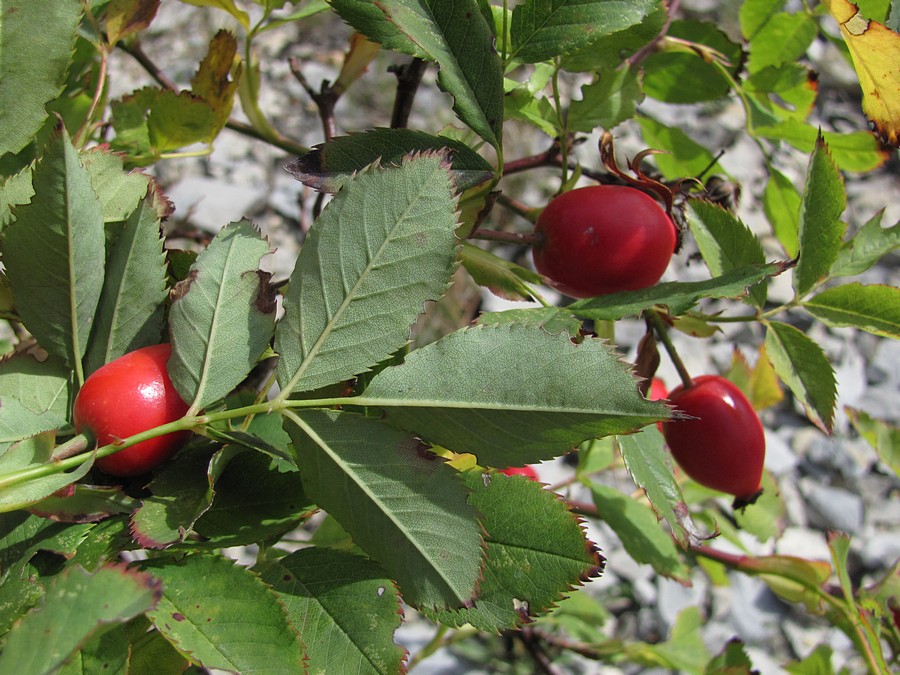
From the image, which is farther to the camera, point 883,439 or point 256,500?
point 883,439

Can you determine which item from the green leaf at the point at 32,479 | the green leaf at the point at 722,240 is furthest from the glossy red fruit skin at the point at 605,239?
the green leaf at the point at 32,479

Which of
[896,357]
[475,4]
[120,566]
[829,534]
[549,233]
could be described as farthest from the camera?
[896,357]

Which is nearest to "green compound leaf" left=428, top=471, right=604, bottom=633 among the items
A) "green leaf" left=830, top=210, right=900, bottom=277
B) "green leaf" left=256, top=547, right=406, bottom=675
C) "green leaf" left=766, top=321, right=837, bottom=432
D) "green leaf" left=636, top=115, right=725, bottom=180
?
"green leaf" left=256, top=547, right=406, bottom=675

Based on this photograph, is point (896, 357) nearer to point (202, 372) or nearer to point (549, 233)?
point (549, 233)

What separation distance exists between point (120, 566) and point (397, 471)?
138mm

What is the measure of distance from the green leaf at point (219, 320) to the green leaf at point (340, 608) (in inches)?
5.0

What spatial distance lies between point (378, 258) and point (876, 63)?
0.39 metres

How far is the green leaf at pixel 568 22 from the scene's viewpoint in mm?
537

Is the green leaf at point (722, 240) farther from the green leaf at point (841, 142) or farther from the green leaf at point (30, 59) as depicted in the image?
the green leaf at point (30, 59)

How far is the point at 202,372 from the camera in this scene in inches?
17.0

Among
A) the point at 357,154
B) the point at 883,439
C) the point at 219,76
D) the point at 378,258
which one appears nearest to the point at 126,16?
the point at 219,76

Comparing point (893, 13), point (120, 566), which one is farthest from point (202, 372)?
point (893, 13)

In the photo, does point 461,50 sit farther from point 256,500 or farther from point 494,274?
point 256,500

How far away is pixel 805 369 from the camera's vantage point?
2.17ft
